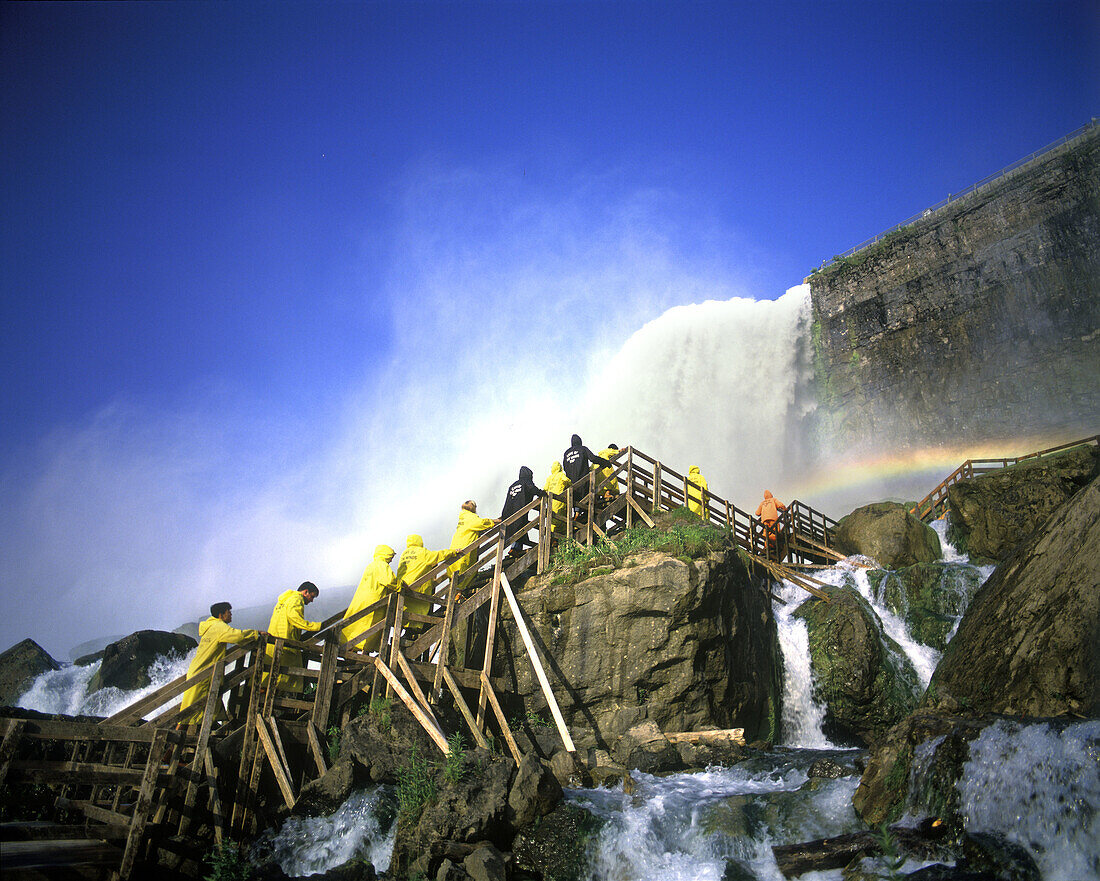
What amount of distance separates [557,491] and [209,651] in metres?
7.89

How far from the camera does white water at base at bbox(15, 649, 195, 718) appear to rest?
20906 millimetres

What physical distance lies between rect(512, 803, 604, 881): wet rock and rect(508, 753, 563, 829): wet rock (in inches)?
4.2

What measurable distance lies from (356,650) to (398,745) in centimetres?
237

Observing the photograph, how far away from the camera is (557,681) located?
12266mm

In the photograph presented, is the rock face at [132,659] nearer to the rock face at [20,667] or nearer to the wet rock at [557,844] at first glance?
the rock face at [20,667]

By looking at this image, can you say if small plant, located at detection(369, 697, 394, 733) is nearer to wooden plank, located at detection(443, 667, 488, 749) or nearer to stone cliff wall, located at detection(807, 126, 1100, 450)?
wooden plank, located at detection(443, 667, 488, 749)

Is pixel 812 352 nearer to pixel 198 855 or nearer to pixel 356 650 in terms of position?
pixel 356 650

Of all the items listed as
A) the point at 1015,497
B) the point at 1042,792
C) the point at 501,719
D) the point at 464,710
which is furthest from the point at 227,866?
the point at 1015,497

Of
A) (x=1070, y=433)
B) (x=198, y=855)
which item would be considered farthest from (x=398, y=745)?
(x=1070, y=433)

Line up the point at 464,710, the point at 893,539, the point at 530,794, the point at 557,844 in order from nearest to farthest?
the point at 557,844, the point at 530,794, the point at 464,710, the point at 893,539

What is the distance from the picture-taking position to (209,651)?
995 cm

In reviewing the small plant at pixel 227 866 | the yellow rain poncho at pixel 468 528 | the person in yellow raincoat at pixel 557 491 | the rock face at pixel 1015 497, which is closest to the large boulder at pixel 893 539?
the rock face at pixel 1015 497

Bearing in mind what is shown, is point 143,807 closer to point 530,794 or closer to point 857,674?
point 530,794

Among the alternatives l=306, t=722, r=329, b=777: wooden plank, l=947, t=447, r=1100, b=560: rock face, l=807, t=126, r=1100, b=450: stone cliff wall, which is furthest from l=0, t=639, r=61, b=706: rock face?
l=807, t=126, r=1100, b=450: stone cliff wall
